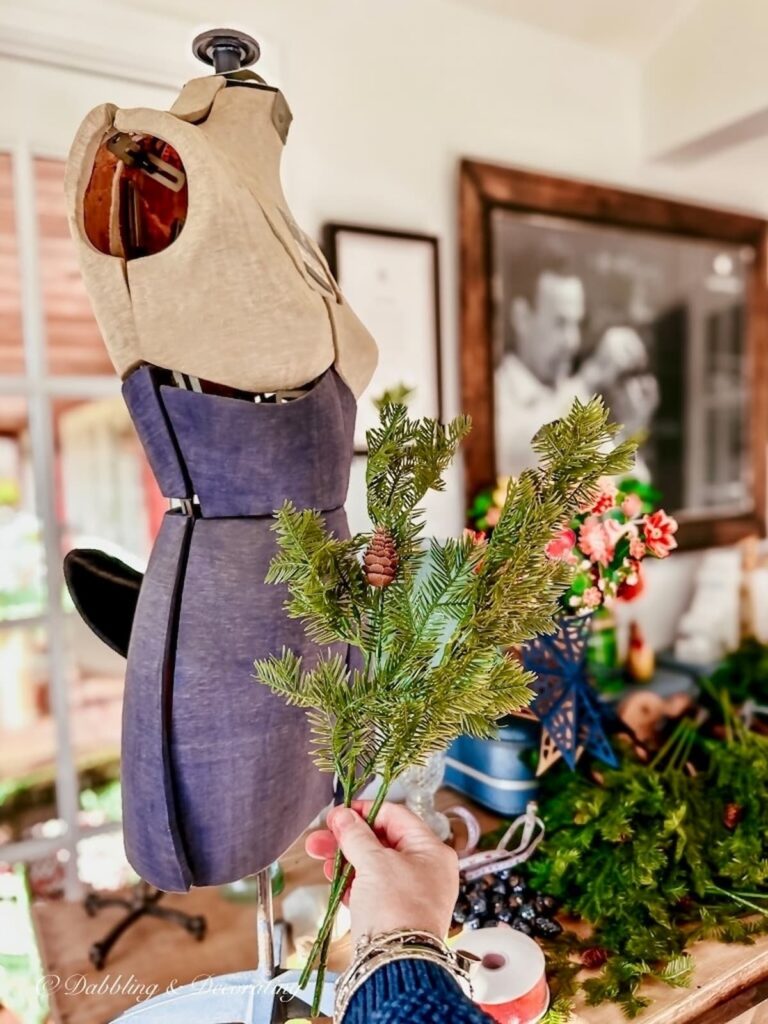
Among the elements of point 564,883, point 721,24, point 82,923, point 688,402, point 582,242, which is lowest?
point 82,923

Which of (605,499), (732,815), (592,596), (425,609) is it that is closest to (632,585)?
(592,596)

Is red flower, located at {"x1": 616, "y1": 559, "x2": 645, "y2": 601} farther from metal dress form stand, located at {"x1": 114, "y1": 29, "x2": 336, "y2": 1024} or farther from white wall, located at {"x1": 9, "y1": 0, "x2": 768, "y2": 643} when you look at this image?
metal dress form stand, located at {"x1": 114, "y1": 29, "x2": 336, "y2": 1024}

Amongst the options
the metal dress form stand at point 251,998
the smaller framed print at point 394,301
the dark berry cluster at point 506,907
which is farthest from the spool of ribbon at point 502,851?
the smaller framed print at point 394,301

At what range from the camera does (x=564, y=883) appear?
2.89 feet

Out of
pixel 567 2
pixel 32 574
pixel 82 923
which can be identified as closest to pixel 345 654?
pixel 82 923

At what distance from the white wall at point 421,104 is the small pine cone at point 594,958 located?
29.1 inches

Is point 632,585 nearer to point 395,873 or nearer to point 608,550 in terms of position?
point 608,550

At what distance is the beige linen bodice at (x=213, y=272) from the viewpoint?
1.87 feet

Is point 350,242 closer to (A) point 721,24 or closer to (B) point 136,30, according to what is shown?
(B) point 136,30

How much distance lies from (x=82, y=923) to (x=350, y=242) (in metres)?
1.18

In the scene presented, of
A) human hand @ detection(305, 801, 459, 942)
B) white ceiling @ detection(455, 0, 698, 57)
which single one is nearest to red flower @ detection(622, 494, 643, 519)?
human hand @ detection(305, 801, 459, 942)

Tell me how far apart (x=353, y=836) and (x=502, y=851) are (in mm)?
435

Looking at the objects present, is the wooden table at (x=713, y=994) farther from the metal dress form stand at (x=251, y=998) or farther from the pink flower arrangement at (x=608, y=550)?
the pink flower arrangement at (x=608, y=550)

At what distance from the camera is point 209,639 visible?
0.62 meters
